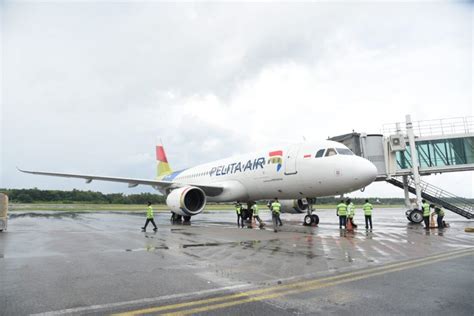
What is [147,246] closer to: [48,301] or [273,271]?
[273,271]

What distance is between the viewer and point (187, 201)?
18234 mm

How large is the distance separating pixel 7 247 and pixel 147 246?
365 cm

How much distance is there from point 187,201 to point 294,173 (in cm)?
616

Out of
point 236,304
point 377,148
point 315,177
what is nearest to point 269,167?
point 315,177

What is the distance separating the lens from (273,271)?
5875 mm

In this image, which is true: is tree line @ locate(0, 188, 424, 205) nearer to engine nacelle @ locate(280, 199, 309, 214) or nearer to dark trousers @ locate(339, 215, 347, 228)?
engine nacelle @ locate(280, 199, 309, 214)

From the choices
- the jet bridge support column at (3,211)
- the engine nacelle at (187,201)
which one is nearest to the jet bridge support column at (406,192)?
the engine nacelle at (187,201)

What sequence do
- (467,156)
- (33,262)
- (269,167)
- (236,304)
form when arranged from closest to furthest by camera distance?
(236,304)
(33,262)
(269,167)
(467,156)

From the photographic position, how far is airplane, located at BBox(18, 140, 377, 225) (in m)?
14.0

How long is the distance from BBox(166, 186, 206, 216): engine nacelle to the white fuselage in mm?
2028

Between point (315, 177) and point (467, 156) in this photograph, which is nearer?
point (315, 177)

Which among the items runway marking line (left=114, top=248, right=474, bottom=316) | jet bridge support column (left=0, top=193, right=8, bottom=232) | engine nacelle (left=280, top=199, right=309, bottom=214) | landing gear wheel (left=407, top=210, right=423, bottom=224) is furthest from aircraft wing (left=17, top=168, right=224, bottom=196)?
runway marking line (left=114, top=248, right=474, bottom=316)

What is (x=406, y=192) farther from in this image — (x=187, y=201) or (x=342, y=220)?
(x=187, y=201)

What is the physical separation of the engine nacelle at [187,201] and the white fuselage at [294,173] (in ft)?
6.65
